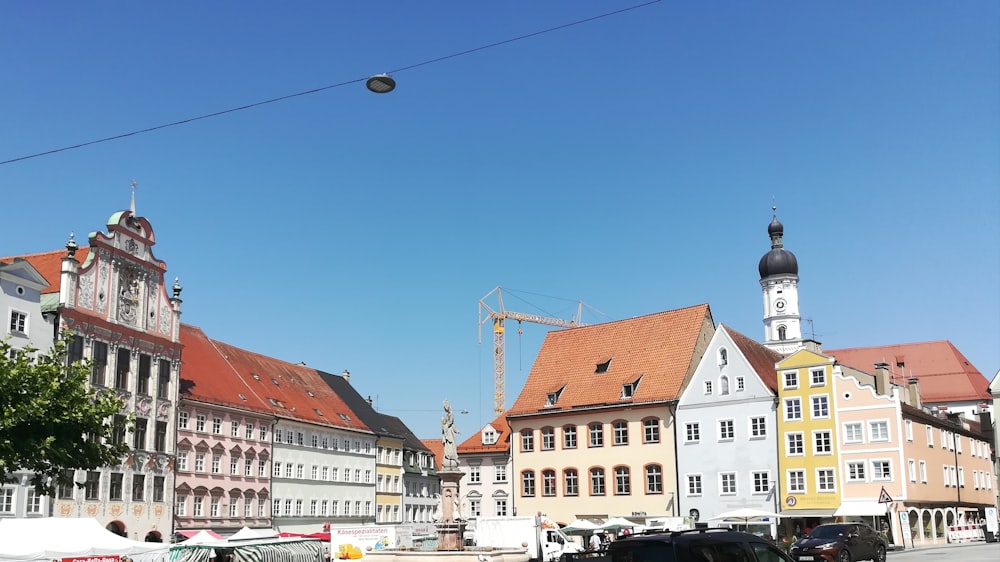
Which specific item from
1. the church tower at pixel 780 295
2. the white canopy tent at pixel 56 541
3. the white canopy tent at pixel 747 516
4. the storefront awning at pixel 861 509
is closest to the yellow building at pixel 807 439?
the storefront awning at pixel 861 509

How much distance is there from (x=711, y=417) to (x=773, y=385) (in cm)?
398

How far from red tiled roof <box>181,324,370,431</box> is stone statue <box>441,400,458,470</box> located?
26.7 meters

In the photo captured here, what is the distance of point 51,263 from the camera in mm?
55688

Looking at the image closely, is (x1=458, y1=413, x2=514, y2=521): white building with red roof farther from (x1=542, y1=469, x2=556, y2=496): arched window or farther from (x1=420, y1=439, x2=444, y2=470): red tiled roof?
(x1=420, y1=439, x2=444, y2=470): red tiled roof

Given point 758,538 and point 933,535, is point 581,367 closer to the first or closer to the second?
point 933,535

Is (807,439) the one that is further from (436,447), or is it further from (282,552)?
(436,447)

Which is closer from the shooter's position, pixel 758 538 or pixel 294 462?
pixel 758 538

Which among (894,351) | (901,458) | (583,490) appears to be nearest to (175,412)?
(583,490)

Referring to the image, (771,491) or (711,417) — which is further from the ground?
(711,417)

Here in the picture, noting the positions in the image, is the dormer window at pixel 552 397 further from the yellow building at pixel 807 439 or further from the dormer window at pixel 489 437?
the yellow building at pixel 807 439

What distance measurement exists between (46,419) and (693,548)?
20.4 meters

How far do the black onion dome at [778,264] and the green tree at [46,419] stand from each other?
11453cm

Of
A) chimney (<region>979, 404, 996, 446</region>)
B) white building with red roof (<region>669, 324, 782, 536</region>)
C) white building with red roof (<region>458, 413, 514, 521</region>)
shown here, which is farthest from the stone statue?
chimney (<region>979, 404, 996, 446</region>)

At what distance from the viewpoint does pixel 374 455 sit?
279ft
